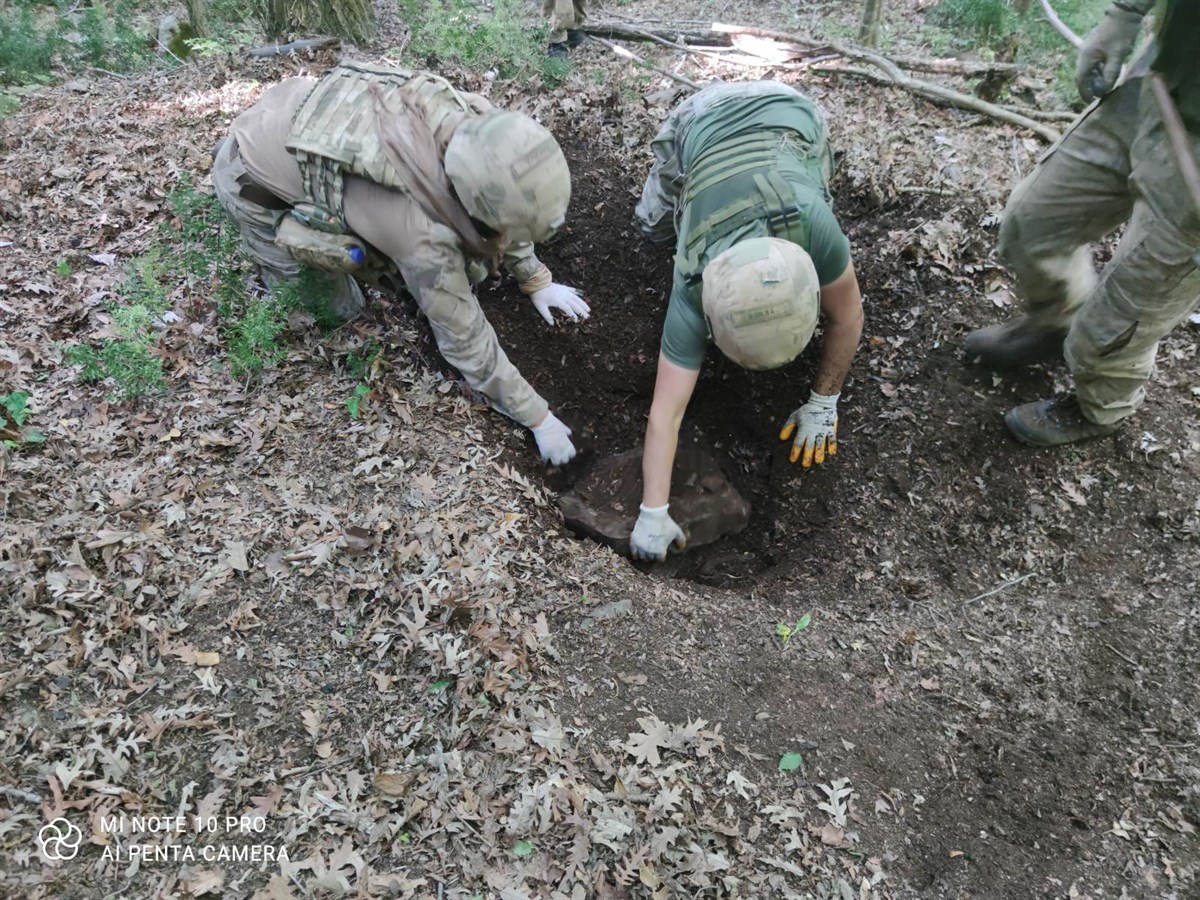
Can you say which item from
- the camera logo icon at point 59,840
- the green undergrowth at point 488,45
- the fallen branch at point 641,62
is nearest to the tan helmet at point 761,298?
the camera logo icon at point 59,840

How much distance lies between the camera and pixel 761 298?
2.56 m

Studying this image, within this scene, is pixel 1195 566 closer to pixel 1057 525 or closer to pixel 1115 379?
pixel 1057 525

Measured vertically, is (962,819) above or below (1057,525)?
below

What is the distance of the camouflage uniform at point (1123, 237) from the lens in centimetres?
263

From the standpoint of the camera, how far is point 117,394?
3402 millimetres

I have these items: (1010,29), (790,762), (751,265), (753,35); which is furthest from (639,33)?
(790,762)

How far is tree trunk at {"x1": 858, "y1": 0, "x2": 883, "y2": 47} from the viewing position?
703 centimetres

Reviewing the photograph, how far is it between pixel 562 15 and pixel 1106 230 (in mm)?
5188

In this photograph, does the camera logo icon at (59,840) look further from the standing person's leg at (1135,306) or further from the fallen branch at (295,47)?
the fallen branch at (295,47)

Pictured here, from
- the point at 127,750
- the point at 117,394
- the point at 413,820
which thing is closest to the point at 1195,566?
the point at 413,820

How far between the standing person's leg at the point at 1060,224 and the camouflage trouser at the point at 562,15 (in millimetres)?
4746

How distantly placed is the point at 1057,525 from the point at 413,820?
300cm

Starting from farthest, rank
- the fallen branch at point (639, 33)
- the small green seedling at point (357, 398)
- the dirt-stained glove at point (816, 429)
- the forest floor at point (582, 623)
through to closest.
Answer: the fallen branch at point (639, 33) < the dirt-stained glove at point (816, 429) < the small green seedling at point (357, 398) < the forest floor at point (582, 623)

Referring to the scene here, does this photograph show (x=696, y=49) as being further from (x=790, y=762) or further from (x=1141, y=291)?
(x=790, y=762)
